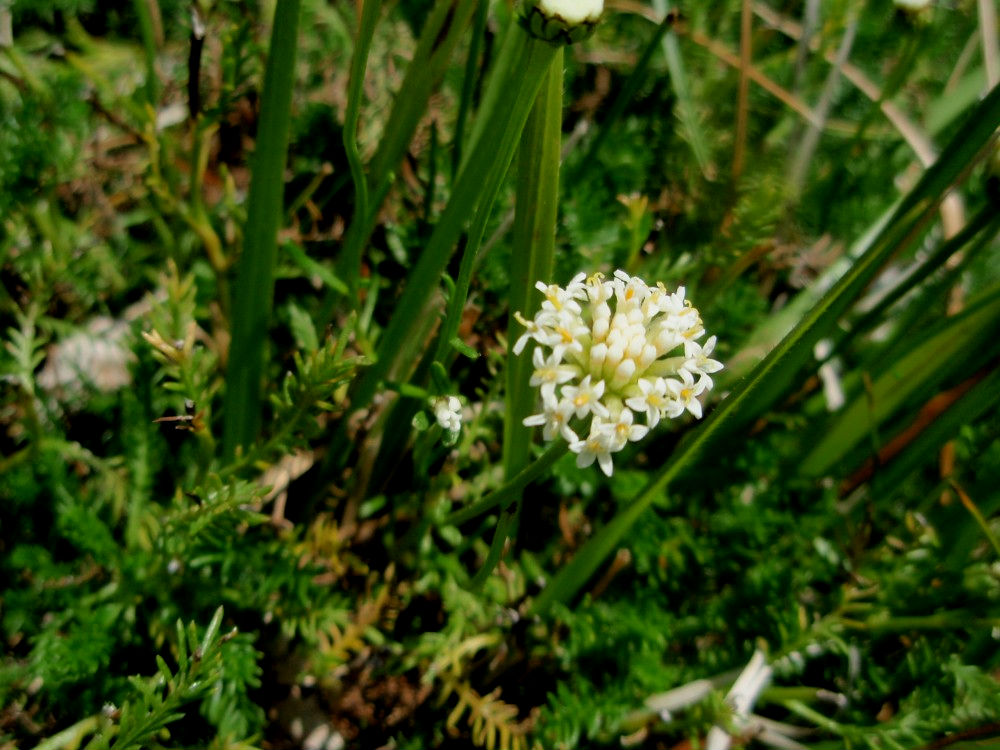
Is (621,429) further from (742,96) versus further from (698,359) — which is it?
(742,96)

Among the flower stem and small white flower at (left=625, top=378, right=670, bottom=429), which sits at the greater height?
small white flower at (left=625, top=378, right=670, bottom=429)

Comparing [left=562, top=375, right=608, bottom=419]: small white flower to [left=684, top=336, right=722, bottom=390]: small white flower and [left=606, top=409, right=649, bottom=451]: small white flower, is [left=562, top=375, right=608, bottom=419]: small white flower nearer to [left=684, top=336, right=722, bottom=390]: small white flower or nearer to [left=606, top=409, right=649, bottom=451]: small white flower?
[left=606, top=409, right=649, bottom=451]: small white flower

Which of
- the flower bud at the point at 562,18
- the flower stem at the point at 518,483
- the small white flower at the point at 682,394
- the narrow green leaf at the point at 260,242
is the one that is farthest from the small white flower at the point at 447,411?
the flower bud at the point at 562,18

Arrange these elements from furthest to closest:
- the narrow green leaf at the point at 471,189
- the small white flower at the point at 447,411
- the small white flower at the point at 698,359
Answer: the small white flower at the point at 447,411
the small white flower at the point at 698,359
the narrow green leaf at the point at 471,189

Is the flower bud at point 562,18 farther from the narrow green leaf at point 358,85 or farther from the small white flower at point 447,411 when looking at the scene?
the small white flower at point 447,411

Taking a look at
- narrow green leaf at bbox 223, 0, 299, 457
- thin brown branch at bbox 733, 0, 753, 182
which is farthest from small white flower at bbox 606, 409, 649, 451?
thin brown branch at bbox 733, 0, 753, 182

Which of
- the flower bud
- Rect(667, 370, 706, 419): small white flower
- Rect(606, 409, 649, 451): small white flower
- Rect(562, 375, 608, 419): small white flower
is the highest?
the flower bud

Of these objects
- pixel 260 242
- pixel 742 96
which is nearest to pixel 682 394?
pixel 260 242
